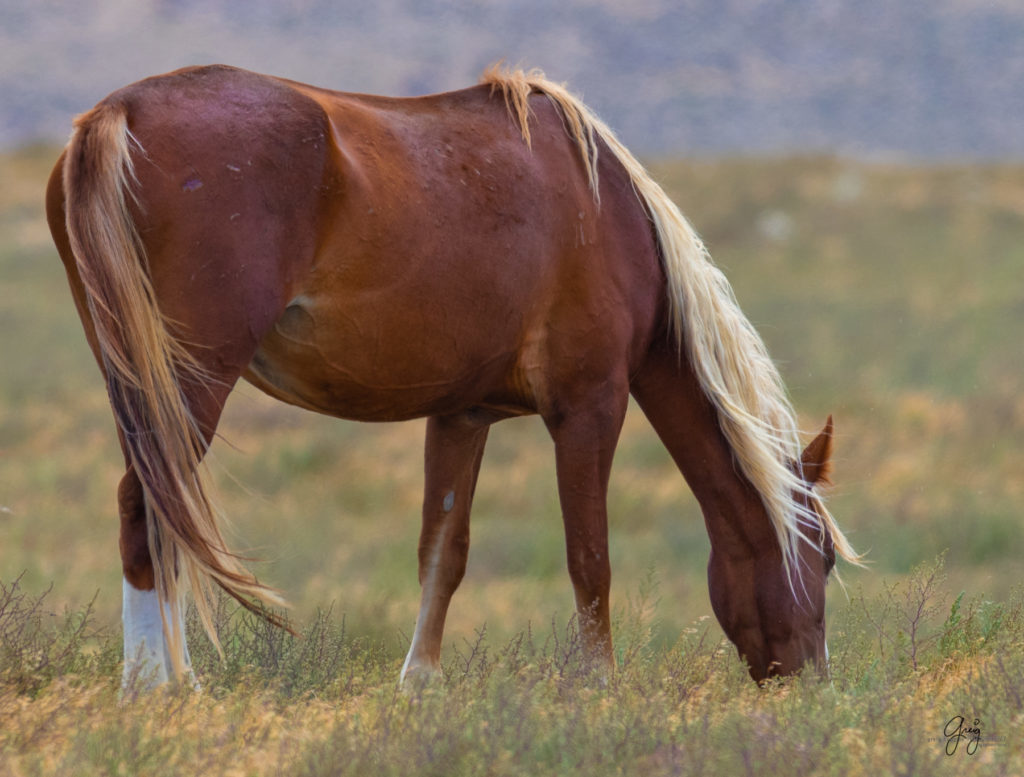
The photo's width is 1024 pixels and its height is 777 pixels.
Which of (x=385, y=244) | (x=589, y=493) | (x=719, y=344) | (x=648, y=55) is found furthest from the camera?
(x=648, y=55)

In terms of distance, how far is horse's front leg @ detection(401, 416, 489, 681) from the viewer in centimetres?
543

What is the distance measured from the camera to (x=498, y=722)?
11.8 ft

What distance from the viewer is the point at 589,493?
4.98m

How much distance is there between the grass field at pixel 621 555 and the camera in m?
3.48

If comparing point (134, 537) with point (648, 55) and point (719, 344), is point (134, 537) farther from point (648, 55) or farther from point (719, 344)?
point (648, 55)

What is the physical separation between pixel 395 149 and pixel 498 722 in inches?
72.7

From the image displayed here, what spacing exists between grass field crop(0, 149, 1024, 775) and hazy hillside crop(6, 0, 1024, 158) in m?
44.0

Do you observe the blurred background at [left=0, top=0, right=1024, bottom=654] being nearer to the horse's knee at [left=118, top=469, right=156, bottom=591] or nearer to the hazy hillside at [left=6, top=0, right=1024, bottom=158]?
the horse's knee at [left=118, top=469, right=156, bottom=591]

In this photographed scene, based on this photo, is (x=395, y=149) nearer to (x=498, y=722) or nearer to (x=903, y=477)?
(x=498, y=722)

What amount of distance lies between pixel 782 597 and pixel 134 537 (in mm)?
2502

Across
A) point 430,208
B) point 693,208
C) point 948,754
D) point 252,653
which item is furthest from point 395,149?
point 693,208
